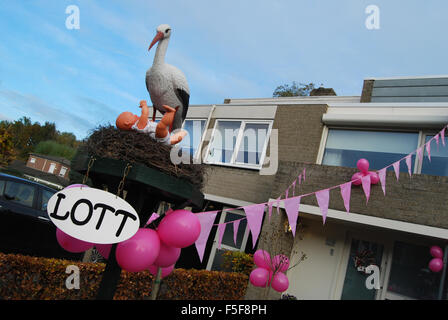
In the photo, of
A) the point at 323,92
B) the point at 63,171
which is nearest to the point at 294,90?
the point at 323,92

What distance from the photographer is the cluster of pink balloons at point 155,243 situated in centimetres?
193

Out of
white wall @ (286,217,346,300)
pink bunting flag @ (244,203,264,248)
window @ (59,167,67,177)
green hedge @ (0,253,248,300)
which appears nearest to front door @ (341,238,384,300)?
white wall @ (286,217,346,300)

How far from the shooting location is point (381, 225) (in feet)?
20.3

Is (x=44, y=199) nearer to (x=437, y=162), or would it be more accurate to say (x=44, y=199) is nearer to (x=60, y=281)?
(x=60, y=281)

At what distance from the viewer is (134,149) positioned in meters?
2.05

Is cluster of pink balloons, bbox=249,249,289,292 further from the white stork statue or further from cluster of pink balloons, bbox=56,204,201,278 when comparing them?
the white stork statue

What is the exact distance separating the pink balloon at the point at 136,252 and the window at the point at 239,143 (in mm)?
7034

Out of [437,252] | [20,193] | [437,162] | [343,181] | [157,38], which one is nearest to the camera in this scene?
[157,38]

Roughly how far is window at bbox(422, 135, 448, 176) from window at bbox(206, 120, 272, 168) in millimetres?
4021

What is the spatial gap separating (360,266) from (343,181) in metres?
2.43

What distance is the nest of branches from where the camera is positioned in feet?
6.68

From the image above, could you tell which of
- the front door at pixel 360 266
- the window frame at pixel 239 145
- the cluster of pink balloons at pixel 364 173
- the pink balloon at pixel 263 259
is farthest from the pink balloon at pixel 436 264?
the window frame at pixel 239 145
